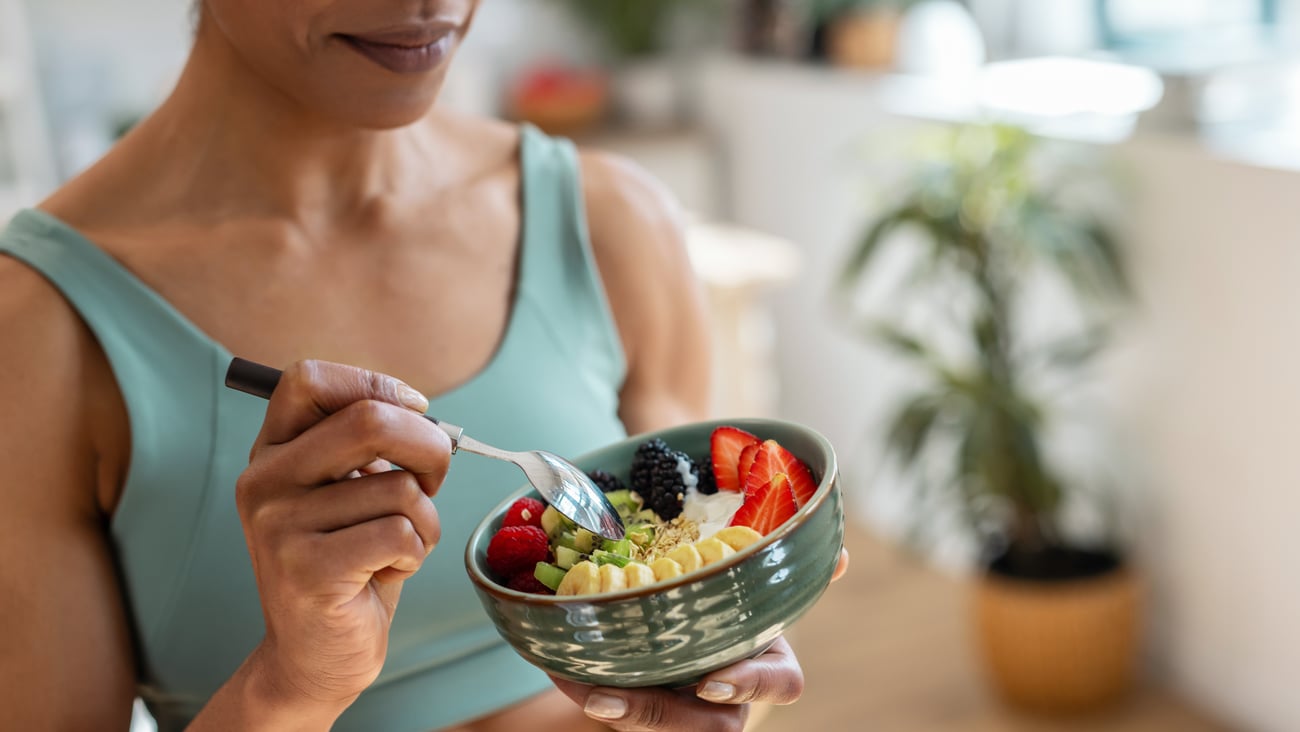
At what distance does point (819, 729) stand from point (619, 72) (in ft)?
7.47

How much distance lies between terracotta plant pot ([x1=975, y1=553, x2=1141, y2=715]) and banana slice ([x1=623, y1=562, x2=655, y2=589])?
1952mm

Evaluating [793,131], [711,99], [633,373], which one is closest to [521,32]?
[711,99]

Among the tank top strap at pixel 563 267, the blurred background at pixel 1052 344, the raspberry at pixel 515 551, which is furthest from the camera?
the blurred background at pixel 1052 344

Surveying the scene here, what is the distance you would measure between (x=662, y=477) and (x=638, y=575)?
0.42ft

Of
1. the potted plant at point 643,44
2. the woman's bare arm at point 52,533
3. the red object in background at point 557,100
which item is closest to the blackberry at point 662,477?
the woman's bare arm at point 52,533

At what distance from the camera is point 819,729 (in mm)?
2598

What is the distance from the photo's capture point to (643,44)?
403cm

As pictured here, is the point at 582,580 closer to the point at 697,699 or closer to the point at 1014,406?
the point at 697,699

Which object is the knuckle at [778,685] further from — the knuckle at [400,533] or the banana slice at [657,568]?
the knuckle at [400,533]

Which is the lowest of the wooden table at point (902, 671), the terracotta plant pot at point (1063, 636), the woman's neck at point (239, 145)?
the wooden table at point (902, 671)

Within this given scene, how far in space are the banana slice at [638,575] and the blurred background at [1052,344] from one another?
4.74ft

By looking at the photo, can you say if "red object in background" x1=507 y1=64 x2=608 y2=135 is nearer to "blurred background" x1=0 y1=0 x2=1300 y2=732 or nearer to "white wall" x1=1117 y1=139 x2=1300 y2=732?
"blurred background" x1=0 y1=0 x2=1300 y2=732

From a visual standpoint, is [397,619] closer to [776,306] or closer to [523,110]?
[776,306]

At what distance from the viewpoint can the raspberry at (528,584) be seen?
73cm
